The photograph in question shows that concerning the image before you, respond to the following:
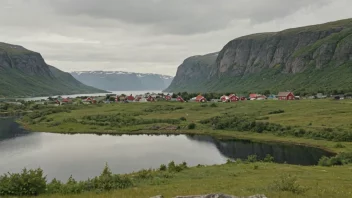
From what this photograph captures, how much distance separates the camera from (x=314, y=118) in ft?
367

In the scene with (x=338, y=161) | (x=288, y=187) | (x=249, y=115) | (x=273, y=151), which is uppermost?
(x=288, y=187)

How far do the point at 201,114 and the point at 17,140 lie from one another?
79.6m

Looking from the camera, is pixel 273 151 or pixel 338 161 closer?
pixel 338 161

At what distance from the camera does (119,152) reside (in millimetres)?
82875

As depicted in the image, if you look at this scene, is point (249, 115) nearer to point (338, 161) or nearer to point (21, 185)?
point (338, 161)

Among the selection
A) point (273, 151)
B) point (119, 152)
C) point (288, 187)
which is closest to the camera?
point (288, 187)

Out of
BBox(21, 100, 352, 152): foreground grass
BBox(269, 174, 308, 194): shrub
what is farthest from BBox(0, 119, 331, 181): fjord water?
BBox(269, 174, 308, 194): shrub

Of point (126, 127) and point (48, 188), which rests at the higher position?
point (48, 188)

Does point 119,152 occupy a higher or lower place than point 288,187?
lower

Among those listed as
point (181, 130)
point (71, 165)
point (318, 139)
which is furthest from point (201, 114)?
point (71, 165)

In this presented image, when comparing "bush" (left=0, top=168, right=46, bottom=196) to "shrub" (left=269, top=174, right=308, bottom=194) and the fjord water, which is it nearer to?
"shrub" (left=269, top=174, right=308, bottom=194)

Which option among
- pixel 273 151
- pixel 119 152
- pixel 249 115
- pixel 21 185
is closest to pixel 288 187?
pixel 21 185

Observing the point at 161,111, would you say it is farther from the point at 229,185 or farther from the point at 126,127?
the point at 229,185

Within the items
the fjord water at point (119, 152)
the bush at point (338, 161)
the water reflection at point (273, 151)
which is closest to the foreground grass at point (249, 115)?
the water reflection at point (273, 151)
